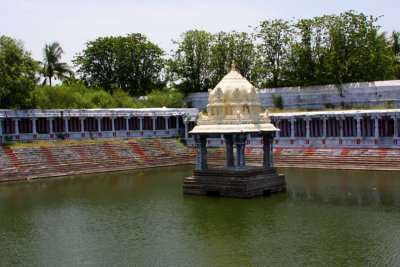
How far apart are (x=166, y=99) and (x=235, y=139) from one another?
99.2 ft

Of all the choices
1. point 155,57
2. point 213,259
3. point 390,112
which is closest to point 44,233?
point 213,259

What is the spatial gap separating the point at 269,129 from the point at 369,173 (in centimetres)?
904

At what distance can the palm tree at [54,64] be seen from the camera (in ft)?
Result: 203

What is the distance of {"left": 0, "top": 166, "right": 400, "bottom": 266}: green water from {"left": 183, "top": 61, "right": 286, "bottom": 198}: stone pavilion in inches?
29.6

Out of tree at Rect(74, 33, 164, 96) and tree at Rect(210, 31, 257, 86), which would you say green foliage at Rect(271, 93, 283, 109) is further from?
tree at Rect(74, 33, 164, 96)

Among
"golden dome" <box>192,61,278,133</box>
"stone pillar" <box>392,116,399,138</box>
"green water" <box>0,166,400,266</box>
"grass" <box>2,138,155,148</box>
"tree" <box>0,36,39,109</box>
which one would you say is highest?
"tree" <box>0,36,39,109</box>

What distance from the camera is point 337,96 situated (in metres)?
51.7

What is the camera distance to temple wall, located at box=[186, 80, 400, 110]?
47844 millimetres

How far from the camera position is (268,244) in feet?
59.5

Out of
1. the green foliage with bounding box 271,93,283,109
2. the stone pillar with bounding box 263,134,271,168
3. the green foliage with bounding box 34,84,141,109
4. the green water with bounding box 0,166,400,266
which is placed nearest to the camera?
the green water with bounding box 0,166,400,266

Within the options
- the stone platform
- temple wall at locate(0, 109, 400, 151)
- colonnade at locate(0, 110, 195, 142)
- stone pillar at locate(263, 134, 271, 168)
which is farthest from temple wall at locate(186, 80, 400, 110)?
the stone platform

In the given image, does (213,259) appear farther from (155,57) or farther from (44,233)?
(155,57)

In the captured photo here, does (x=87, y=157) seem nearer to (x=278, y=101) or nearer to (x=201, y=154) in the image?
(x=201, y=154)

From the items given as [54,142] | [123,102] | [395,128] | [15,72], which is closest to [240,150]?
[395,128]
